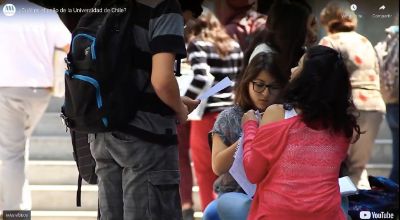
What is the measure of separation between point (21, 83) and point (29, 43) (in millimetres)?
232

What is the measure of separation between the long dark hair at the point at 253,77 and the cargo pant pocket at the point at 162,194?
54 cm

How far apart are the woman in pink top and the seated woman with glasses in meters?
0.40

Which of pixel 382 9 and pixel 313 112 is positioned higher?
pixel 382 9

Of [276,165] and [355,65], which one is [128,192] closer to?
[276,165]

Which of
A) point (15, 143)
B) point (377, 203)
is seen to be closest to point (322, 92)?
point (377, 203)

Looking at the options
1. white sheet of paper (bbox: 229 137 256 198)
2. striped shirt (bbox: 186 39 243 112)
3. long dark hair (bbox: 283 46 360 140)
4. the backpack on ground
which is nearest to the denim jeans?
striped shirt (bbox: 186 39 243 112)

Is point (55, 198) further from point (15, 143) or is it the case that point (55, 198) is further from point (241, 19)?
point (241, 19)

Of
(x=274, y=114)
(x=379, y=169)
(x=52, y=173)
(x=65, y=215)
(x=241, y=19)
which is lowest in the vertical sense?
(x=65, y=215)

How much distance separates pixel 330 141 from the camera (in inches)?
145

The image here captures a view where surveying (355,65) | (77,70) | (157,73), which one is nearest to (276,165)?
(157,73)

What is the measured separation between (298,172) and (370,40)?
140 centimetres

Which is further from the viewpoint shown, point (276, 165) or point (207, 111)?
point (207, 111)

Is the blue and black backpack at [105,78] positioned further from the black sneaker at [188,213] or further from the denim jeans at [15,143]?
the black sneaker at [188,213]

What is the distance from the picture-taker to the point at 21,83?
16.7ft
